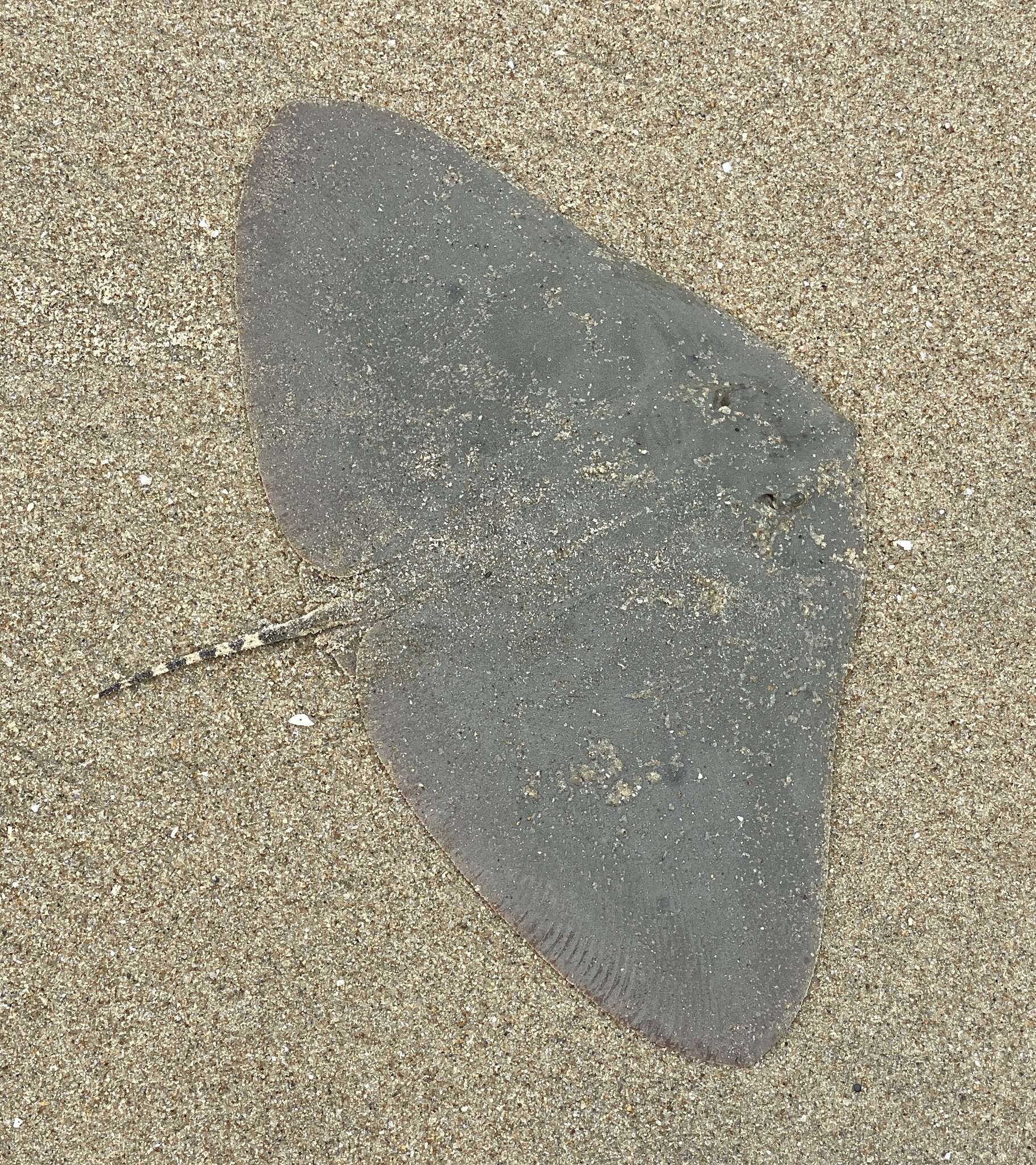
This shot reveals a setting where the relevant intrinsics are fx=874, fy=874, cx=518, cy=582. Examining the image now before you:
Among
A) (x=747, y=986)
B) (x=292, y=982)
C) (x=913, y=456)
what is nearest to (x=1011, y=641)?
(x=913, y=456)

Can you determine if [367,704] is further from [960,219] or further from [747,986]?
[960,219]

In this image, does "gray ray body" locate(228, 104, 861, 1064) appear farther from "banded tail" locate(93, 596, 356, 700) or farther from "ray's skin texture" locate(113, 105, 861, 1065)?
"banded tail" locate(93, 596, 356, 700)

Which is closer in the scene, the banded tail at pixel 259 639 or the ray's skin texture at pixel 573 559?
the ray's skin texture at pixel 573 559

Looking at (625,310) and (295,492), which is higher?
(625,310)

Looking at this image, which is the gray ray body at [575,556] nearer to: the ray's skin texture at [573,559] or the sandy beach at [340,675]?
the ray's skin texture at [573,559]

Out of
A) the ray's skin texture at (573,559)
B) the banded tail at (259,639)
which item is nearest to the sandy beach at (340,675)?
the banded tail at (259,639)
